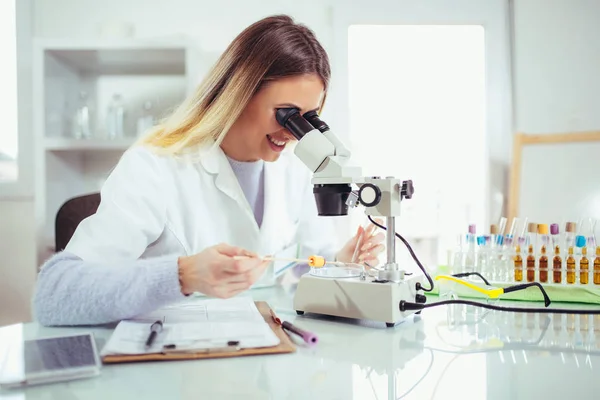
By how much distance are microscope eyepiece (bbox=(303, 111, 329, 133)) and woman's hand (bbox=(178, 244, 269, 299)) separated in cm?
41

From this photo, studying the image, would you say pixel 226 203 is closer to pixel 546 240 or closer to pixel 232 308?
pixel 232 308

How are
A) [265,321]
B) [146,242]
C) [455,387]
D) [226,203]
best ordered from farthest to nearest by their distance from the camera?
[226,203], [146,242], [265,321], [455,387]

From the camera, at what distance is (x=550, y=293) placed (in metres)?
1.37

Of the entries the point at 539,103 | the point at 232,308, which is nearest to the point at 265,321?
the point at 232,308

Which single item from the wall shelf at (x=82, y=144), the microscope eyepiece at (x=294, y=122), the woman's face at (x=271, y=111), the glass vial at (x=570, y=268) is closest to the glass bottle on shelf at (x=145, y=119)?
the wall shelf at (x=82, y=144)

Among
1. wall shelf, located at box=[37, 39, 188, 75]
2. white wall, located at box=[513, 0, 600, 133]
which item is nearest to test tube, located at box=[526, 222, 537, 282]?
white wall, located at box=[513, 0, 600, 133]

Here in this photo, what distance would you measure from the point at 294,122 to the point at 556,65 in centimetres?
217

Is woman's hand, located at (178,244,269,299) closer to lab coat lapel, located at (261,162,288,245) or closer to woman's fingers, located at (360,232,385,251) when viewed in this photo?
woman's fingers, located at (360,232,385,251)

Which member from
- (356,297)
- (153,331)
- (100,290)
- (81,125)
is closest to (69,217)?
(81,125)

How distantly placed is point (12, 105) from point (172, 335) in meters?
2.41

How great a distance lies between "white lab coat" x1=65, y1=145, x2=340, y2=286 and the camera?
122 centimetres

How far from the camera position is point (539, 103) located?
2.82 meters

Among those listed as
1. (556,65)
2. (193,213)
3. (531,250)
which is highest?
(556,65)

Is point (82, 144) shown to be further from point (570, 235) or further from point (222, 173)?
point (570, 235)
